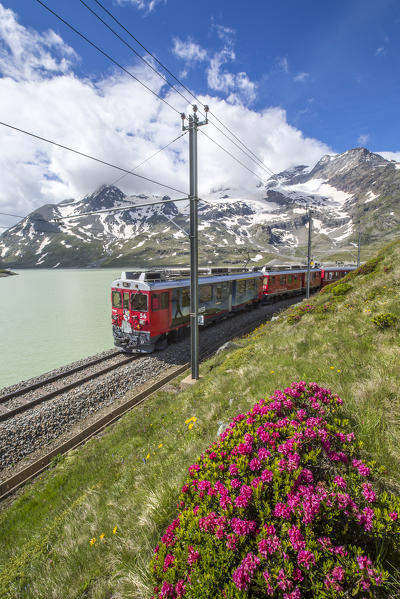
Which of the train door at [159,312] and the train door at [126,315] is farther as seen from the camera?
the train door at [126,315]

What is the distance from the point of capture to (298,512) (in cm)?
219

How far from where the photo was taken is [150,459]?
555 centimetres

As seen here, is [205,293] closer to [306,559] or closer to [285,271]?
[285,271]

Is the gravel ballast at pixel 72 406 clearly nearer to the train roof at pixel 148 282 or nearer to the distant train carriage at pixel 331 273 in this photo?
the train roof at pixel 148 282

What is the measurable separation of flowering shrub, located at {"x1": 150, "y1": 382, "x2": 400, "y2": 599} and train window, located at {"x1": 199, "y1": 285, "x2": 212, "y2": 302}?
14567 millimetres

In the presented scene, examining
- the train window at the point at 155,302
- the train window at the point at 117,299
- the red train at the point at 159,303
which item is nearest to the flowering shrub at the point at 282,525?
the red train at the point at 159,303

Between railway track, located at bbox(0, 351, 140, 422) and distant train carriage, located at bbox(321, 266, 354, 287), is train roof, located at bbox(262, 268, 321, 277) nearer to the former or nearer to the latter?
distant train carriage, located at bbox(321, 266, 354, 287)

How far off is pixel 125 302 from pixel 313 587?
14.4 meters

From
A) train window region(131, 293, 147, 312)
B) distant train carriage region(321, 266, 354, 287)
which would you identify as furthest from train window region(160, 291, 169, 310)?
distant train carriage region(321, 266, 354, 287)

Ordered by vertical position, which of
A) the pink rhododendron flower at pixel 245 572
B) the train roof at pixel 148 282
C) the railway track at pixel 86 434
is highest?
the train roof at pixel 148 282

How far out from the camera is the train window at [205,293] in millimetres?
17562

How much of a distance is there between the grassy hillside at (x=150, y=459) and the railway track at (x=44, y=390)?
3.93 metres

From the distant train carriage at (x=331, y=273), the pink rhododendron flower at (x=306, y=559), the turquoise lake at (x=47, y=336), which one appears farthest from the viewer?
the distant train carriage at (x=331, y=273)

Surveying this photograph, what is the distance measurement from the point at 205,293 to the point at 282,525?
1603cm
